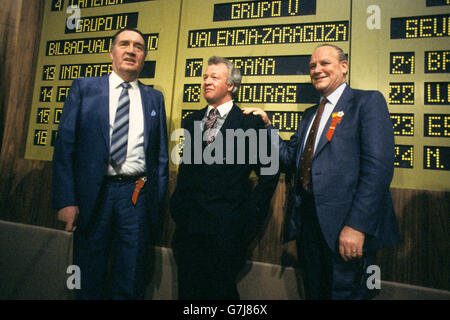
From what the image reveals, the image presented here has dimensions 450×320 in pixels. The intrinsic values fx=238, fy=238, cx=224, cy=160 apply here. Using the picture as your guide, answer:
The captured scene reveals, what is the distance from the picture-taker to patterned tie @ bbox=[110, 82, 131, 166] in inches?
60.9

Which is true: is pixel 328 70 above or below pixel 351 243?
above

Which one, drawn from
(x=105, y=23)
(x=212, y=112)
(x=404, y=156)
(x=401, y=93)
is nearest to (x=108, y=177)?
(x=212, y=112)

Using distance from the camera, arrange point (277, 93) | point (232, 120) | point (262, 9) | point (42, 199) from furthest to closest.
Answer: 1. point (42, 199)
2. point (262, 9)
3. point (277, 93)
4. point (232, 120)

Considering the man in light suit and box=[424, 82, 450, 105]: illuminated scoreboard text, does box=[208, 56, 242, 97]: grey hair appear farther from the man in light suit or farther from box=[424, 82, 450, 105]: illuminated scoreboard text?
box=[424, 82, 450, 105]: illuminated scoreboard text

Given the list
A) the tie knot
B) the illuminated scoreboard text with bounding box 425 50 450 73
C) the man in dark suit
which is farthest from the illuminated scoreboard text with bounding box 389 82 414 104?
the tie knot

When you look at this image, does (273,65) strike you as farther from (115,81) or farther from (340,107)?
(115,81)

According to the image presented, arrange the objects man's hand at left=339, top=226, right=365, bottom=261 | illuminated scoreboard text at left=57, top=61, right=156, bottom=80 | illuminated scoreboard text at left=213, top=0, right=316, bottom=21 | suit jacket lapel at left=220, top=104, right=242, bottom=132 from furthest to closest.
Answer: illuminated scoreboard text at left=57, top=61, right=156, bottom=80, illuminated scoreboard text at left=213, top=0, right=316, bottom=21, suit jacket lapel at left=220, top=104, right=242, bottom=132, man's hand at left=339, top=226, right=365, bottom=261

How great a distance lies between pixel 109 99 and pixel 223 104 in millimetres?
782

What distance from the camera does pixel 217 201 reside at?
1.49 m

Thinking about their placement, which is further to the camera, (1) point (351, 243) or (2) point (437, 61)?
(2) point (437, 61)

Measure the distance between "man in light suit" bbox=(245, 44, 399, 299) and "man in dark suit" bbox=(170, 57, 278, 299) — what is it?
0.33 metres

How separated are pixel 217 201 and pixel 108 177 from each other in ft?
2.39

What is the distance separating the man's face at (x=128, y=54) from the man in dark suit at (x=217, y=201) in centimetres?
56

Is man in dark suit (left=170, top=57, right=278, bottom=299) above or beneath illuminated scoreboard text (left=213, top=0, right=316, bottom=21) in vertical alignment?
beneath
